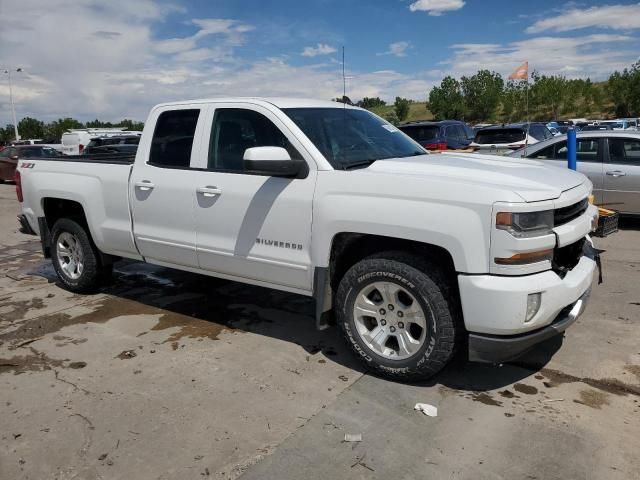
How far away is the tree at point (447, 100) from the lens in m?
77.6

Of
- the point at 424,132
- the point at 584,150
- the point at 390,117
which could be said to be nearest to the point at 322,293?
the point at 390,117

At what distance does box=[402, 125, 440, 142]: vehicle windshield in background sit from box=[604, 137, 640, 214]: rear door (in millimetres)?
6648

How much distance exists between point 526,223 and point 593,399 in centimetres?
128

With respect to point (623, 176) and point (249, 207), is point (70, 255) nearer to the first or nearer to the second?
point (249, 207)

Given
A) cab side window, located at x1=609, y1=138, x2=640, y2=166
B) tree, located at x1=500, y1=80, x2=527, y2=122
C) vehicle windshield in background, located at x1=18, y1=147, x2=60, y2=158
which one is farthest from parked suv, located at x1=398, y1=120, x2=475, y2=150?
tree, located at x1=500, y1=80, x2=527, y2=122

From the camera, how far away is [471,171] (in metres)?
3.76

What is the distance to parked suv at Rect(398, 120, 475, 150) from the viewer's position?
49.5ft

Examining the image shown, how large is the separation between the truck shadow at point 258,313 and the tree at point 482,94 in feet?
256

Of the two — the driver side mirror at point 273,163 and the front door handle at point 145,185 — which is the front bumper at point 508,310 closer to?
the driver side mirror at point 273,163

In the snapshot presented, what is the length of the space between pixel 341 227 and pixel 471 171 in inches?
37.0

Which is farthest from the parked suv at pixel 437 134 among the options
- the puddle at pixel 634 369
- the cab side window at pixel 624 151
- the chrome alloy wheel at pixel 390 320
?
the chrome alloy wheel at pixel 390 320

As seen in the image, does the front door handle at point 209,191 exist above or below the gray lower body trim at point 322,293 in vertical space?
above

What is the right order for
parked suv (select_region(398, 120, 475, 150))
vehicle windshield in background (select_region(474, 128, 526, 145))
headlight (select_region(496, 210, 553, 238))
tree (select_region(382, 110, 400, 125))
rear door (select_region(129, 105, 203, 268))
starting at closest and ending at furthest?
headlight (select_region(496, 210, 553, 238)), rear door (select_region(129, 105, 203, 268)), tree (select_region(382, 110, 400, 125)), vehicle windshield in background (select_region(474, 128, 526, 145)), parked suv (select_region(398, 120, 475, 150))

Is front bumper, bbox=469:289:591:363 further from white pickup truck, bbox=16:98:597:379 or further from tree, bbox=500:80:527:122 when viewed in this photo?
tree, bbox=500:80:527:122
